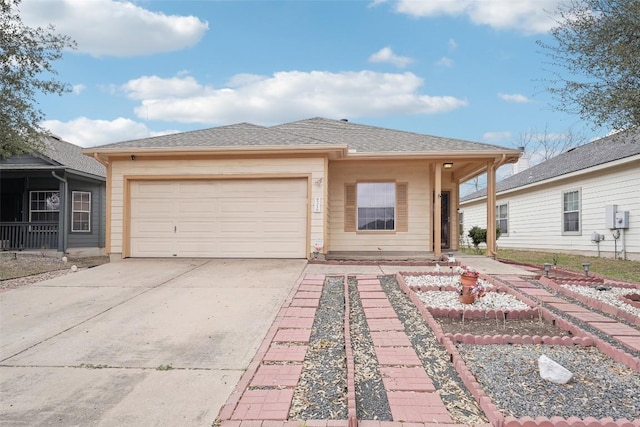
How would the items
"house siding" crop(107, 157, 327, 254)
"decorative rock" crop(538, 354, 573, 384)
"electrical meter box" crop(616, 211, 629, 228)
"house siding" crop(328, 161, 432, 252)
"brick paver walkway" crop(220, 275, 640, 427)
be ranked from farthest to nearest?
"electrical meter box" crop(616, 211, 629, 228), "house siding" crop(328, 161, 432, 252), "house siding" crop(107, 157, 327, 254), "decorative rock" crop(538, 354, 573, 384), "brick paver walkway" crop(220, 275, 640, 427)

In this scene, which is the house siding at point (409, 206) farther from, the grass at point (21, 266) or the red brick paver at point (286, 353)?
the red brick paver at point (286, 353)

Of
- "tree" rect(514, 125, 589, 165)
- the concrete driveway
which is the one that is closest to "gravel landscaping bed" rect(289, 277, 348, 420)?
the concrete driveway

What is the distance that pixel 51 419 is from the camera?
257 cm

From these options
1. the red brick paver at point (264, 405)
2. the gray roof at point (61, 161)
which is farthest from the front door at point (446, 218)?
the gray roof at point (61, 161)

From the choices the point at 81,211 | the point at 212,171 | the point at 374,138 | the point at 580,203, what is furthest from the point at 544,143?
the point at 81,211

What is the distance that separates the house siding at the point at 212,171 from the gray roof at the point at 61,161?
13.4 ft

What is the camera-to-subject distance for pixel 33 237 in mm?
13000

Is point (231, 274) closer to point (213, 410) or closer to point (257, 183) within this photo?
point (257, 183)

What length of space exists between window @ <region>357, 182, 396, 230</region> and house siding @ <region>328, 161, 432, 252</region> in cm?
17

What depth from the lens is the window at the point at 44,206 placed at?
13.8 metres

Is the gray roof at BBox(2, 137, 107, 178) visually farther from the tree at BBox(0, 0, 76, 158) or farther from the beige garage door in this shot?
the beige garage door

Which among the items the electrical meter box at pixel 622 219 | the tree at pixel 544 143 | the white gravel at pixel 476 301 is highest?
the tree at pixel 544 143

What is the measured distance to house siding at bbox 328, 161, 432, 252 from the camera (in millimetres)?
10641

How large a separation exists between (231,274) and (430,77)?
1424 cm
